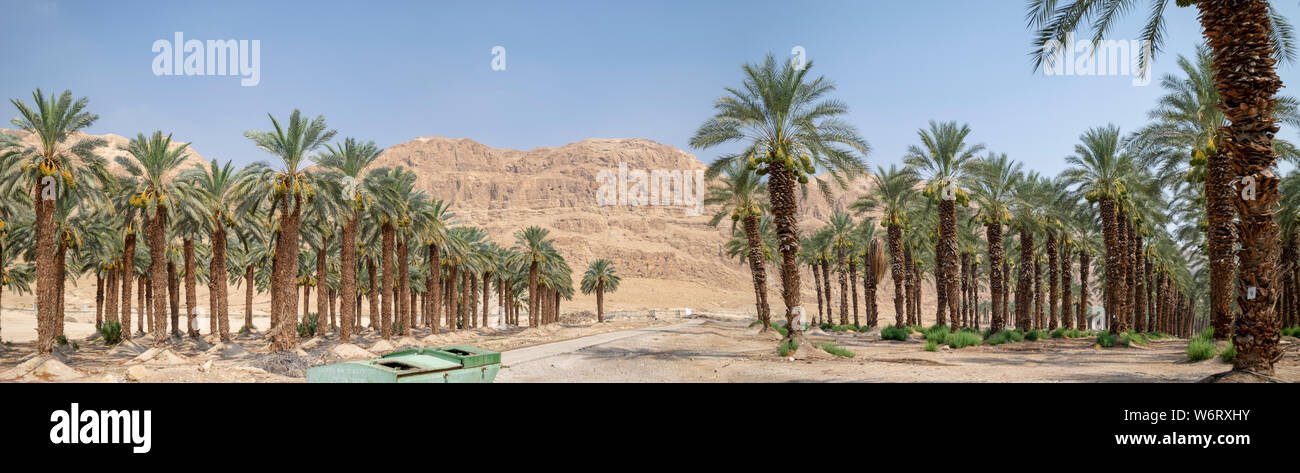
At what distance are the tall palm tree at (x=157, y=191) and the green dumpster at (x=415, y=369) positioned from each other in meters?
21.6

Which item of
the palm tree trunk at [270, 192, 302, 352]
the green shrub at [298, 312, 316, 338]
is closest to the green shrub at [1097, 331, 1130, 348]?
the palm tree trunk at [270, 192, 302, 352]

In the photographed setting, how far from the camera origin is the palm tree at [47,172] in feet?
75.6

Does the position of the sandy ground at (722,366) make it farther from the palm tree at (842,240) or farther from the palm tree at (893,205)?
the palm tree at (842,240)

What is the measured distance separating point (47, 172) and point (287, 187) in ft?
24.3

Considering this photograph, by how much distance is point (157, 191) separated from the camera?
28562mm

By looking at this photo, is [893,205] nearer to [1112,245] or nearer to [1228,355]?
[1112,245]

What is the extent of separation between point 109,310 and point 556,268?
107 feet

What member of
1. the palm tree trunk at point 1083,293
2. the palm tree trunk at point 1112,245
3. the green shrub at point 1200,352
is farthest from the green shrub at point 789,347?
the palm tree trunk at point 1083,293

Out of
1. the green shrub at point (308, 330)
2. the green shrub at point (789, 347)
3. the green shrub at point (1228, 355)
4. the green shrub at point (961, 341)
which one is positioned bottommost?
the green shrub at point (308, 330)

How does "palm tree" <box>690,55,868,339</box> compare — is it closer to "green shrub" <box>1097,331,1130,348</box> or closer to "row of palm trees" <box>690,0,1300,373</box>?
"row of palm trees" <box>690,0,1300,373</box>
